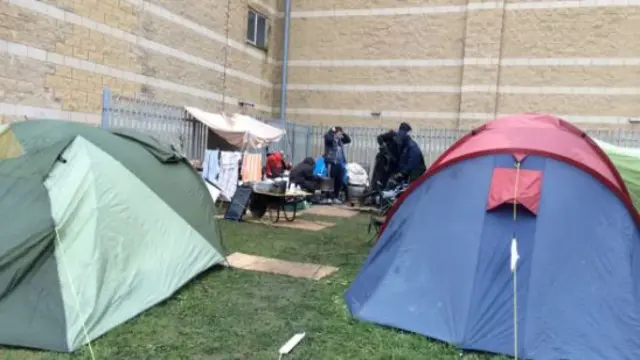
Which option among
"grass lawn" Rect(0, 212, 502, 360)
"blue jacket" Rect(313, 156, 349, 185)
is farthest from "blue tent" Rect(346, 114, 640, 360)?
"blue jacket" Rect(313, 156, 349, 185)

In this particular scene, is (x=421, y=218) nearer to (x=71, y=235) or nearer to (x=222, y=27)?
(x=71, y=235)

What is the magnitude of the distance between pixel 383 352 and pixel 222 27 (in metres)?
13.2

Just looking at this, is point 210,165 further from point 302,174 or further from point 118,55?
point 118,55

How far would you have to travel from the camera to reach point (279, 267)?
6.95 m

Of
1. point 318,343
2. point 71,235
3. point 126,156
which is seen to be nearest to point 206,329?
point 318,343

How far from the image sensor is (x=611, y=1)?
1545cm

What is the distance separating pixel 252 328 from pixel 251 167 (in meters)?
8.33

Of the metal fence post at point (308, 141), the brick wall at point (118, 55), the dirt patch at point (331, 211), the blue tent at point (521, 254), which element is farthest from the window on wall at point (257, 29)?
the blue tent at point (521, 254)

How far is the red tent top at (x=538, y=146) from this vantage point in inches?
180

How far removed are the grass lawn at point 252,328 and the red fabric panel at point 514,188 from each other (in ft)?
4.10

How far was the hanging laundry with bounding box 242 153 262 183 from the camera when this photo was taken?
500 inches

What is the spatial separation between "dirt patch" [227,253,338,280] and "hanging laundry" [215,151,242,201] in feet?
15.7

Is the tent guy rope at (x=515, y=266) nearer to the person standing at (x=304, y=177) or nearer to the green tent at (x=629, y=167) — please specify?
the green tent at (x=629, y=167)

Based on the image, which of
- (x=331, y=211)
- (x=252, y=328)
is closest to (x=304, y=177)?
(x=331, y=211)
